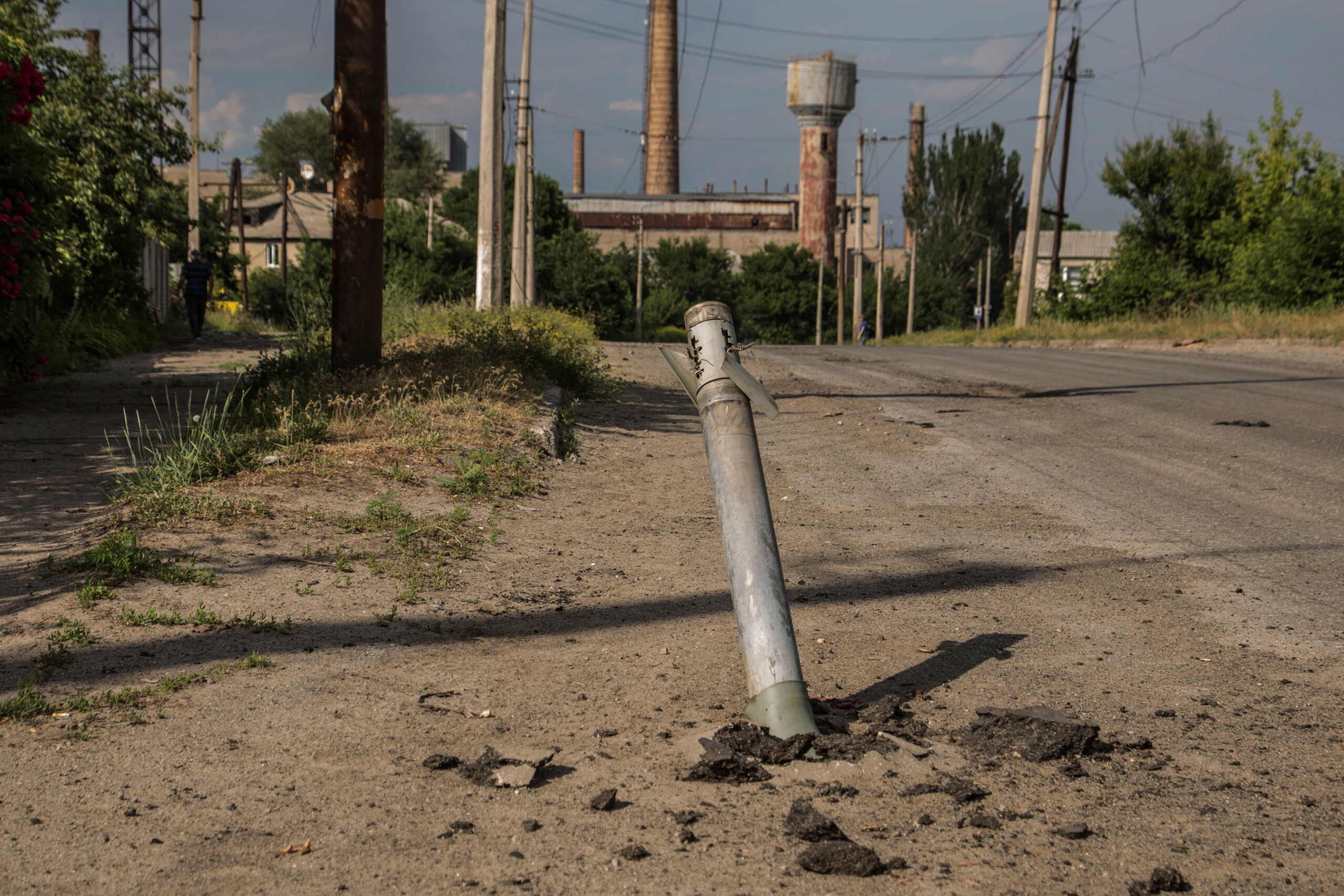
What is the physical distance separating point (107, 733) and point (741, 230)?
7194 cm

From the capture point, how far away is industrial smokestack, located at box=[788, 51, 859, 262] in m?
64.9

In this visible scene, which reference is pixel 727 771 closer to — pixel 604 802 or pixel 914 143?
pixel 604 802

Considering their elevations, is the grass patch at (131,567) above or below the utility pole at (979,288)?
below

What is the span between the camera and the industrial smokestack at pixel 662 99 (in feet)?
212

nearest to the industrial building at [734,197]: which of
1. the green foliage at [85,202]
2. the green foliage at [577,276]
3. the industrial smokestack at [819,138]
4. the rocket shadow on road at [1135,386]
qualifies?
the industrial smokestack at [819,138]

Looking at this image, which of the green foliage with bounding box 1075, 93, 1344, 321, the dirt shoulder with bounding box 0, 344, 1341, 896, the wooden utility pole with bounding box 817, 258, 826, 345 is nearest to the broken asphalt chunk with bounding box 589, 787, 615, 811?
the dirt shoulder with bounding box 0, 344, 1341, 896

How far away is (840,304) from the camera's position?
5394 cm

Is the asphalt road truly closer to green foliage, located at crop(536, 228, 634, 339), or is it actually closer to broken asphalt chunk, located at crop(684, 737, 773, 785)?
broken asphalt chunk, located at crop(684, 737, 773, 785)

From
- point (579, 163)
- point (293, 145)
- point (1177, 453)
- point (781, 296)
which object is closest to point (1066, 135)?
point (781, 296)

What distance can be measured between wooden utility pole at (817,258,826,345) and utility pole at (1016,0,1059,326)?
23905mm

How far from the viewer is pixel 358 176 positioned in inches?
340

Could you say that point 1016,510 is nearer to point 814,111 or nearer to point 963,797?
point 963,797

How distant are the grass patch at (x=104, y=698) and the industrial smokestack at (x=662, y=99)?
65578mm

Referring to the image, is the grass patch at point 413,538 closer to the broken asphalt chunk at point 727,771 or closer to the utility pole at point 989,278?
the broken asphalt chunk at point 727,771
